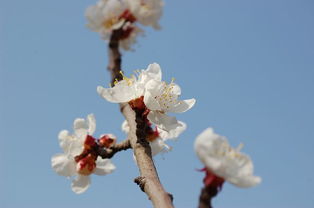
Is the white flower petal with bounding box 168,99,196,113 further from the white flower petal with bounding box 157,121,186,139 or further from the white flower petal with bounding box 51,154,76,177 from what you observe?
the white flower petal with bounding box 51,154,76,177

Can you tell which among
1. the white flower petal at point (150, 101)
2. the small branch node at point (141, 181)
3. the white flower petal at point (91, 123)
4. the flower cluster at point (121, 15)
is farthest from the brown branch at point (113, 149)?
the flower cluster at point (121, 15)

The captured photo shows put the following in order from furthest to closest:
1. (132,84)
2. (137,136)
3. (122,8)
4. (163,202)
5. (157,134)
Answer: (157,134) → (122,8) → (132,84) → (137,136) → (163,202)

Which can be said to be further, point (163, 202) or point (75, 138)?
point (75, 138)

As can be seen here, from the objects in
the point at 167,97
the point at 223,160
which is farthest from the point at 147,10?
the point at 223,160

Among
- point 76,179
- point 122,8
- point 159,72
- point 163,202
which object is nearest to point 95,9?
point 122,8

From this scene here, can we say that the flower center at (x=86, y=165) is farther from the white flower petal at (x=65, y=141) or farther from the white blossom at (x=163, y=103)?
the white blossom at (x=163, y=103)

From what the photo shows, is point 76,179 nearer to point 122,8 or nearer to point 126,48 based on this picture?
point 126,48

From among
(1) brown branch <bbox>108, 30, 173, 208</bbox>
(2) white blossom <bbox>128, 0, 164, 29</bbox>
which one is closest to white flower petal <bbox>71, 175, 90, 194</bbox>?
(1) brown branch <bbox>108, 30, 173, 208</bbox>
